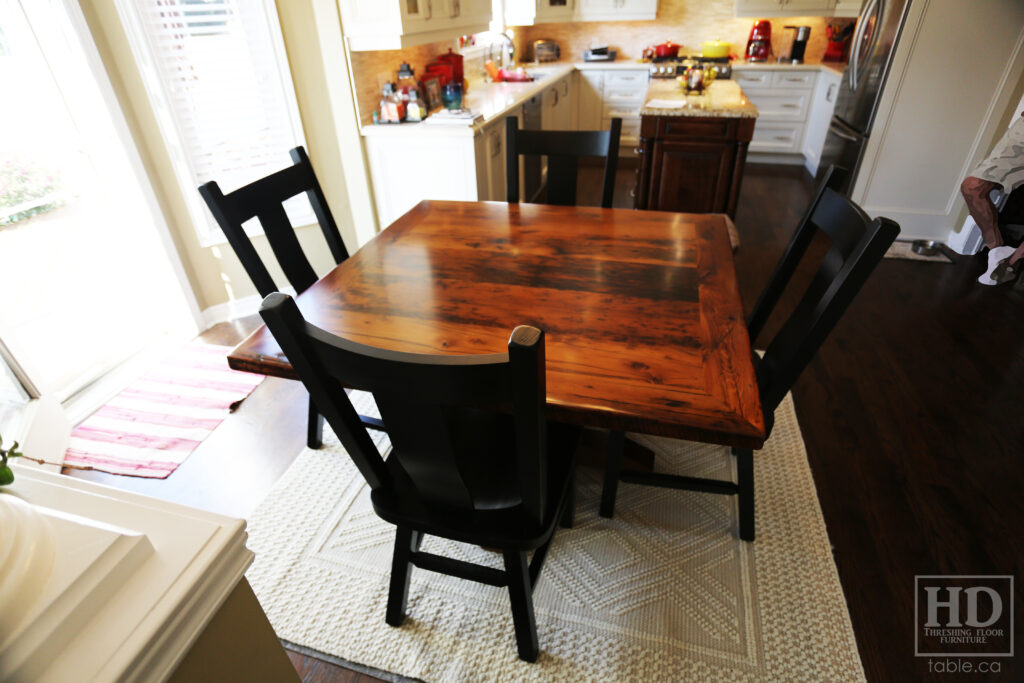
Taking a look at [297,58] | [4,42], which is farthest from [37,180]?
Answer: [297,58]

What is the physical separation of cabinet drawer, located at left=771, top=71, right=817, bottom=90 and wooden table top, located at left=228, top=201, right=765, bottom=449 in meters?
4.00

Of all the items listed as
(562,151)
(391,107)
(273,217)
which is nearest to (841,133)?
(562,151)

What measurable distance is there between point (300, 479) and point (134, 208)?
161cm

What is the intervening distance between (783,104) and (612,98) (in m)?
1.58

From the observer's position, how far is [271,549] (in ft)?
5.22

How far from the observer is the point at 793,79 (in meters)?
4.71

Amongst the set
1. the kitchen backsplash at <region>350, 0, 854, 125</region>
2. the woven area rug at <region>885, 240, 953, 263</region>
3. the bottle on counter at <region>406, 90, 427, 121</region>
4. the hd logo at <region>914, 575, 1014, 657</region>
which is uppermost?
the kitchen backsplash at <region>350, 0, 854, 125</region>

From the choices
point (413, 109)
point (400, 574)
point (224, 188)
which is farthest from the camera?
point (413, 109)

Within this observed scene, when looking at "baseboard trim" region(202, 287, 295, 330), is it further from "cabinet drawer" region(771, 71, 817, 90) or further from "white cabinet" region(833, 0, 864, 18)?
"white cabinet" region(833, 0, 864, 18)

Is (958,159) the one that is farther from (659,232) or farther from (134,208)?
(134,208)

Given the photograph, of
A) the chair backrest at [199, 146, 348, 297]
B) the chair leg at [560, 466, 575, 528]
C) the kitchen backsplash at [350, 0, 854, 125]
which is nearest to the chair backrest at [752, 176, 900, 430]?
the chair leg at [560, 466, 575, 528]

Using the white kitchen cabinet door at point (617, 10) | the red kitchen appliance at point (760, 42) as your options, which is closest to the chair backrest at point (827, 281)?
the red kitchen appliance at point (760, 42)

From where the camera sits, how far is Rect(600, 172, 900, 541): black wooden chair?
102 cm

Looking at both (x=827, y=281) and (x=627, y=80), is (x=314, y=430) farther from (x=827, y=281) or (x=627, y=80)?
(x=627, y=80)
